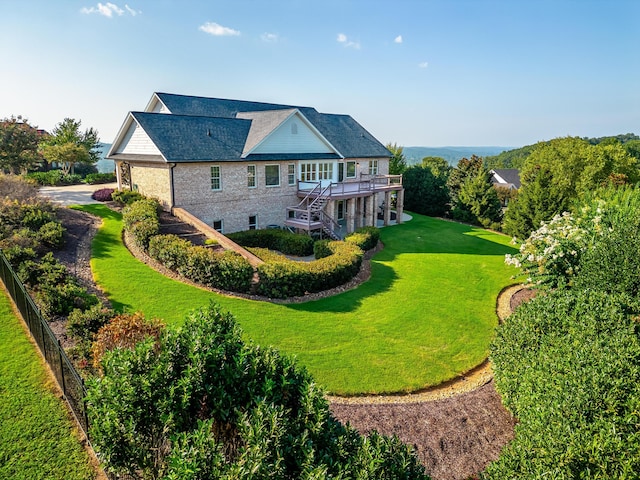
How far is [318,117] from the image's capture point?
3747cm

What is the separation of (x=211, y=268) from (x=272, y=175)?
42.1 feet

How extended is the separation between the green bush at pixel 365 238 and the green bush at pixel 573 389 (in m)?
14.2

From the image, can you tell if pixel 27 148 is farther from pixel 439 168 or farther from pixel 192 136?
pixel 439 168

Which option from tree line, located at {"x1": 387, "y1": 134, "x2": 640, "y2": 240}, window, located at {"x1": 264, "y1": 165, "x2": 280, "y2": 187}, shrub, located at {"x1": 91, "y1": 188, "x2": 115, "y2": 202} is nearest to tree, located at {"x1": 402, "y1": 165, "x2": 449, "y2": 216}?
tree line, located at {"x1": 387, "y1": 134, "x2": 640, "y2": 240}

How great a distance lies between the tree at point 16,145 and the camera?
31.6 metres

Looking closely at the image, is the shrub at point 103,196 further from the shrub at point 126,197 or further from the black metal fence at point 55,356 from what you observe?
the black metal fence at point 55,356

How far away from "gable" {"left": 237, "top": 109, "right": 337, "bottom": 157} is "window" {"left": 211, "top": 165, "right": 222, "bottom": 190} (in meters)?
2.21

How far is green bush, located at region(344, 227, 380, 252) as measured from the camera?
79.6 feet

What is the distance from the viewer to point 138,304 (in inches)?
544

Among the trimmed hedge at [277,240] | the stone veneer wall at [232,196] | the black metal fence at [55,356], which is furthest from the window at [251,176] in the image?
the black metal fence at [55,356]

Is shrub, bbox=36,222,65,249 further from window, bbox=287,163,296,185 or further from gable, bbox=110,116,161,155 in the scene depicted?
Answer: window, bbox=287,163,296,185

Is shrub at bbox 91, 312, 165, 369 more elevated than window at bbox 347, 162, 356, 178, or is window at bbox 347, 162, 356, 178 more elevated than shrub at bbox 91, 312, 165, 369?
window at bbox 347, 162, 356, 178

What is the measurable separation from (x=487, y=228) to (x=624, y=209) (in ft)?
75.3

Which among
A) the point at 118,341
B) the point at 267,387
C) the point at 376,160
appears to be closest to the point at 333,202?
the point at 376,160
